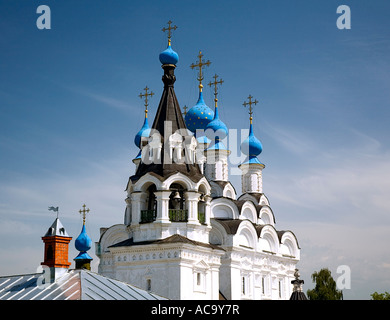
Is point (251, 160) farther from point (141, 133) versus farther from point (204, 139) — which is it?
point (141, 133)

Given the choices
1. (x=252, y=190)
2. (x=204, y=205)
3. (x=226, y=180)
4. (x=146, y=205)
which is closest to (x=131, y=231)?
(x=146, y=205)

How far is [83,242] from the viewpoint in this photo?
2314cm

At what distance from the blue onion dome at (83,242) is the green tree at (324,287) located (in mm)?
14959

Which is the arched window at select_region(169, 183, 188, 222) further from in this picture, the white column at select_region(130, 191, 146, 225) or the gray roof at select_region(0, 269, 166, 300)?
the gray roof at select_region(0, 269, 166, 300)

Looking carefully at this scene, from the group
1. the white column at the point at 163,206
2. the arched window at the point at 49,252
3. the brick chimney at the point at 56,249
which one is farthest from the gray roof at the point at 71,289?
the white column at the point at 163,206

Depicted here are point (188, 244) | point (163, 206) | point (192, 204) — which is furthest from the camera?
point (192, 204)

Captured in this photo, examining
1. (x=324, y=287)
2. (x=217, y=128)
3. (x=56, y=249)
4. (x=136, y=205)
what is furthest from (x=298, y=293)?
(x=324, y=287)

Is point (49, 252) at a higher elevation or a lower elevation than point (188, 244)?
lower

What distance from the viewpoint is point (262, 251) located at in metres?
22.4

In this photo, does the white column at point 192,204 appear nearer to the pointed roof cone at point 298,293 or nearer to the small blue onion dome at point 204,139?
the pointed roof cone at point 298,293

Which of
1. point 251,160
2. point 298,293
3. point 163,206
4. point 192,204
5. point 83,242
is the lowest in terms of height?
point 298,293

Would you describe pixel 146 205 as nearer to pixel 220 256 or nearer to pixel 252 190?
pixel 220 256

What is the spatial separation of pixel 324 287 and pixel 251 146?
12489mm
